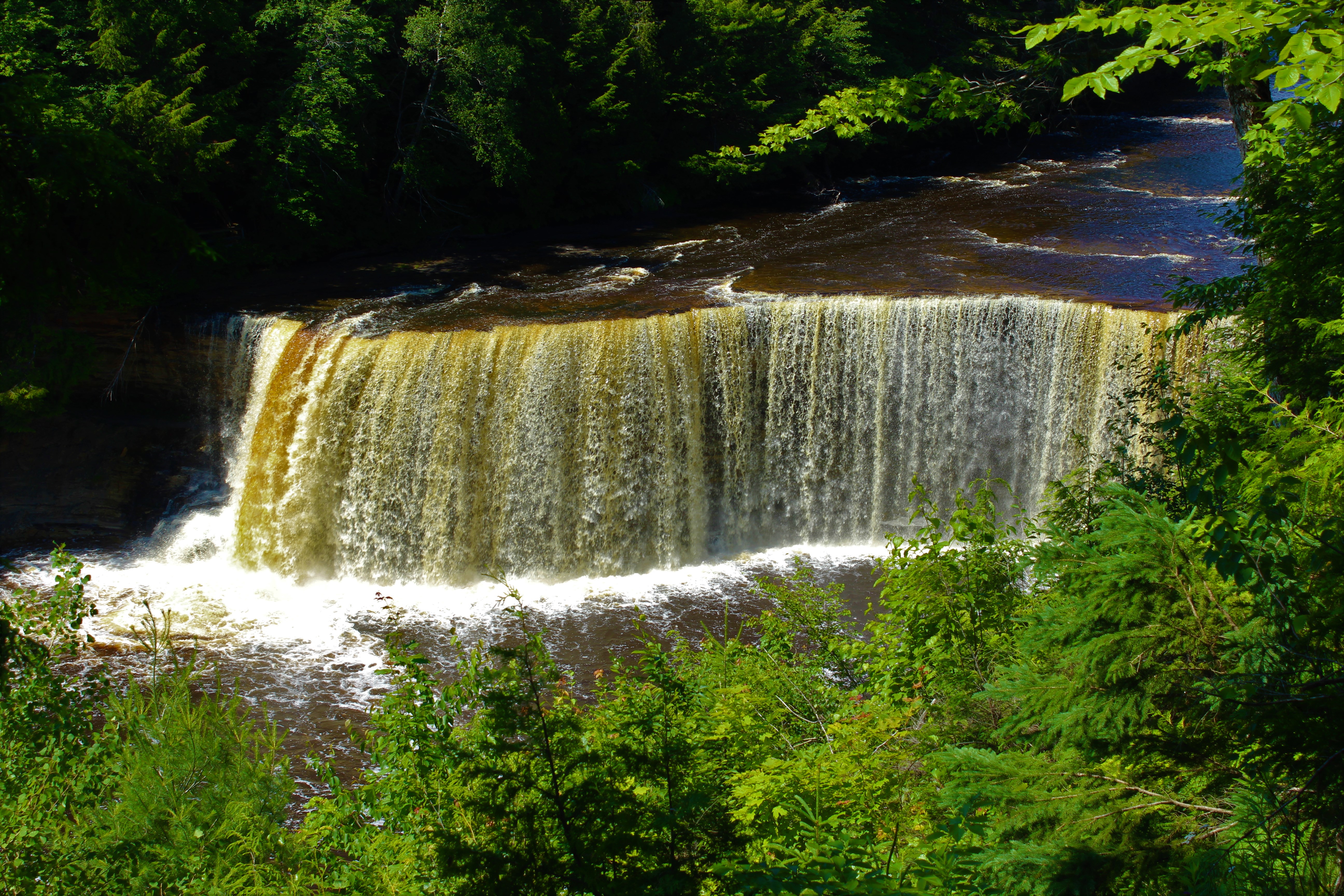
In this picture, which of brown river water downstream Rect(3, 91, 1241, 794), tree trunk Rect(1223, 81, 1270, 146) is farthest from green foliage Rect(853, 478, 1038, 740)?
brown river water downstream Rect(3, 91, 1241, 794)

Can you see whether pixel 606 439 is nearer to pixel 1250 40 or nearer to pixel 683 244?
pixel 683 244

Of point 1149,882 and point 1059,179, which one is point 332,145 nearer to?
point 1059,179

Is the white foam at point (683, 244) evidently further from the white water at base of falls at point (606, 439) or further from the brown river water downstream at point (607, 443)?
the white water at base of falls at point (606, 439)

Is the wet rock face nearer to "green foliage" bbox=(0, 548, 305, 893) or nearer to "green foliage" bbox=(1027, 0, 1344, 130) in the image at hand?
"green foliage" bbox=(0, 548, 305, 893)

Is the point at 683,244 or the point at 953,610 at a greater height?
the point at 683,244

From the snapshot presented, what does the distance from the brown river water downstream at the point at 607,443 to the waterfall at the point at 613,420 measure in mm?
28

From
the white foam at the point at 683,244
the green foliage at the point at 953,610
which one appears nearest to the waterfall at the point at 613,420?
the white foam at the point at 683,244

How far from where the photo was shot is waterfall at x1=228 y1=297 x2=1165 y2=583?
1200 cm

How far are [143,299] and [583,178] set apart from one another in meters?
10.8

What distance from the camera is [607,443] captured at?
12.2m

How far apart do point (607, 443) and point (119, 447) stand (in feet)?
23.2

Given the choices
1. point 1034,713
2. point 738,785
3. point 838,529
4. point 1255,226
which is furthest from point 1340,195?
point 838,529

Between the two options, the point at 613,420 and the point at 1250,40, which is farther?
the point at 613,420

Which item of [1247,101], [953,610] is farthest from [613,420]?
[1247,101]
